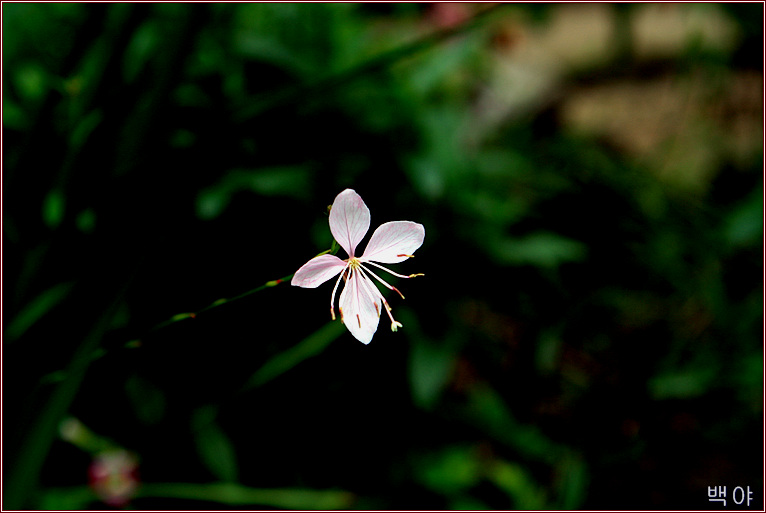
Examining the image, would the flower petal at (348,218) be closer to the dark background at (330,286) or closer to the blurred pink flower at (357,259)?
the blurred pink flower at (357,259)

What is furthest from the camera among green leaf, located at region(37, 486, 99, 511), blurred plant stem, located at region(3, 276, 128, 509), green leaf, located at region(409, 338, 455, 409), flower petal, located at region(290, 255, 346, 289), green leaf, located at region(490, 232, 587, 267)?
green leaf, located at region(490, 232, 587, 267)

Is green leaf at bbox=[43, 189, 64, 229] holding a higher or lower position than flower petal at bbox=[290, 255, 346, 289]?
higher

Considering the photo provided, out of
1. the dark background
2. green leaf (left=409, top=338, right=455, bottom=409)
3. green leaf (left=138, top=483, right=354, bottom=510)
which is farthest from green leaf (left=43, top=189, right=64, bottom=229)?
green leaf (left=409, top=338, right=455, bottom=409)

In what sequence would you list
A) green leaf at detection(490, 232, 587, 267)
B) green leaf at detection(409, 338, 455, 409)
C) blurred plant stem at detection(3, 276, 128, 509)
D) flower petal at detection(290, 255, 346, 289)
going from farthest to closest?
green leaf at detection(490, 232, 587, 267) → green leaf at detection(409, 338, 455, 409) → blurred plant stem at detection(3, 276, 128, 509) → flower petal at detection(290, 255, 346, 289)

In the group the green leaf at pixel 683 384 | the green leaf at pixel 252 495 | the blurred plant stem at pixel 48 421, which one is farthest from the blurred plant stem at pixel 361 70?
the green leaf at pixel 683 384

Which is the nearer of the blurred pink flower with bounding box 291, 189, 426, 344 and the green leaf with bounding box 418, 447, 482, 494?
the blurred pink flower with bounding box 291, 189, 426, 344

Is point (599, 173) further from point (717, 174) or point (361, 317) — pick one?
point (361, 317)

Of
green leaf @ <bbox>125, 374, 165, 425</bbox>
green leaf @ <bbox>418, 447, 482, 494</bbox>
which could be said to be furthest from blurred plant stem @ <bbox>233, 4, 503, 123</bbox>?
green leaf @ <bbox>418, 447, 482, 494</bbox>

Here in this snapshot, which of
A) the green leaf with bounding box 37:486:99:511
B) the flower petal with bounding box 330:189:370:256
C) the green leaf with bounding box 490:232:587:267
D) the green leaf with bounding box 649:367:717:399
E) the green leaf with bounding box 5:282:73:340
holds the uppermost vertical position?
the green leaf with bounding box 490:232:587:267

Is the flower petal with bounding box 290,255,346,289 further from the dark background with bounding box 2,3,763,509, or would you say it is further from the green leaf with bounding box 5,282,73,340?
the green leaf with bounding box 5,282,73,340
